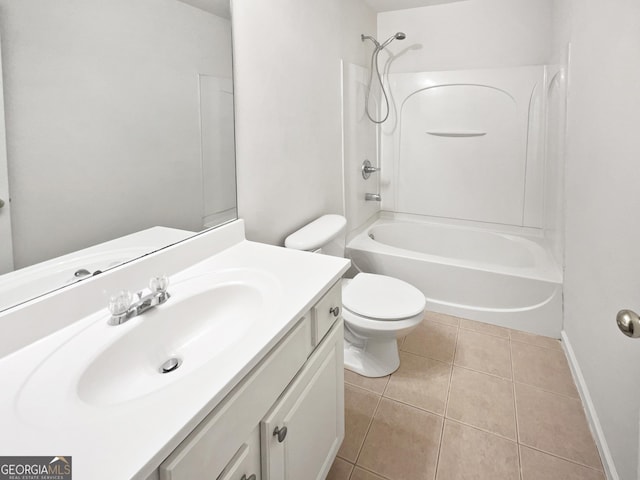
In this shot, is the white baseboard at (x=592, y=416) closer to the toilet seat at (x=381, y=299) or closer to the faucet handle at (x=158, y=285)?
the toilet seat at (x=381, y=299)

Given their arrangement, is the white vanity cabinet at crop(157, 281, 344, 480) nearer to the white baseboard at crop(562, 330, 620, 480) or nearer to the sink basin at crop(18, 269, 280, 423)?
the sink basin at crop(18, 269, 280, 423)

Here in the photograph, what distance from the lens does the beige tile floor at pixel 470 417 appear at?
1364mm

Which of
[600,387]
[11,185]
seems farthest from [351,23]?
[600,387]

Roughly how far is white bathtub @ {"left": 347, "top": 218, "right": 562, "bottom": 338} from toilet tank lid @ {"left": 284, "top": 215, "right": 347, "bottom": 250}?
0.62m

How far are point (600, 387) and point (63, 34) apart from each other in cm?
215

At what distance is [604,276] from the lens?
4.52ft

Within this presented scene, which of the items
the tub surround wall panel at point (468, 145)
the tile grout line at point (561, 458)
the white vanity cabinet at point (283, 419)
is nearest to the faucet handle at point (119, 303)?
the white vanity cabinet at point (283, 419)

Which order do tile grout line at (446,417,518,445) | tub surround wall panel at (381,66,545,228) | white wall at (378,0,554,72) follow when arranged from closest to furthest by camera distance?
tile grout line at (446,417,518,445), white wall at (378,0,554,72), tub surround wall panel at (381,66,545,228)

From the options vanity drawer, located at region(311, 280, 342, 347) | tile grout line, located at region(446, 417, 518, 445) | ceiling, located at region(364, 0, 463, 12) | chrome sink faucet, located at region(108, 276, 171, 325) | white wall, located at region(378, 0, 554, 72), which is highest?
ceiling, located at region(364, 0, 463, 12)

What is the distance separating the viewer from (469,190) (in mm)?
2990

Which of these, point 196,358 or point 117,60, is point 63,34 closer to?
point 117,60

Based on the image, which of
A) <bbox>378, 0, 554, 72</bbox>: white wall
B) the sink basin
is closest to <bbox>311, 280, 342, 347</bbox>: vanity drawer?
the sink basin

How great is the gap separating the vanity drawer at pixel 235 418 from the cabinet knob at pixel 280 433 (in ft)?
0.24

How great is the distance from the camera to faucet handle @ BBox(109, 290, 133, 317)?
88cm
